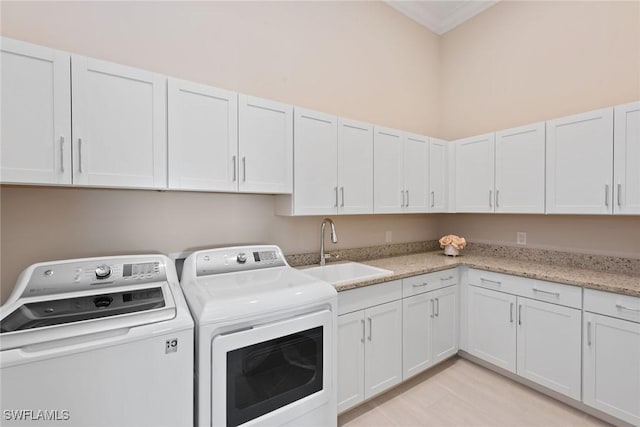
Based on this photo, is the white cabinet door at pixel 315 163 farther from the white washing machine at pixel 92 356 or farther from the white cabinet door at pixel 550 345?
the white cabinet door at pixel 550 345

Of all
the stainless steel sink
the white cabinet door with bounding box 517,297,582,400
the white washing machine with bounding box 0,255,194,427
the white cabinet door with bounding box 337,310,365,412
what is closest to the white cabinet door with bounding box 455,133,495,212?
the white cabinet door with bounding box 517,297,582,400

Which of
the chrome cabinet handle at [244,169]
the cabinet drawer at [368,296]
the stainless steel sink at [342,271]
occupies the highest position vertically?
the chrome cabinet handle at [244,169]

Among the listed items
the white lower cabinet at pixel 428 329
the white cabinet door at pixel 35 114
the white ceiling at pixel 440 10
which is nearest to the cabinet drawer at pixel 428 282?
the white lower cabinet at pixel 428 329

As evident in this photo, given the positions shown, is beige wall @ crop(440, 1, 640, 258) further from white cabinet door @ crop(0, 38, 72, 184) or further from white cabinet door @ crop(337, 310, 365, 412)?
white cabinet door @ crop(0, 38, 72, 184)

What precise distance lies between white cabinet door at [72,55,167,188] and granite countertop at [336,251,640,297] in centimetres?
132

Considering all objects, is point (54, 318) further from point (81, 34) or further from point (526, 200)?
point (526, 200)

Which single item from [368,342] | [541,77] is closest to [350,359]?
[368,342]

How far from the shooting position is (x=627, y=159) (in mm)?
1935

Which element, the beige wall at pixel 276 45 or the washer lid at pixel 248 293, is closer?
the washer lid at pixel 248 293

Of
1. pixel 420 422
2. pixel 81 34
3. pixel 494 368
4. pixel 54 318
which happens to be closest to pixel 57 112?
pixel 81 34

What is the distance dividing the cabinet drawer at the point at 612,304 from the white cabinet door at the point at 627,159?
0.60 metres

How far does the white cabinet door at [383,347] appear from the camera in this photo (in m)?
1.97

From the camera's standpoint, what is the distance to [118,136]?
4.70 ft

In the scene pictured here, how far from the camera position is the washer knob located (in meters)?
1.44
